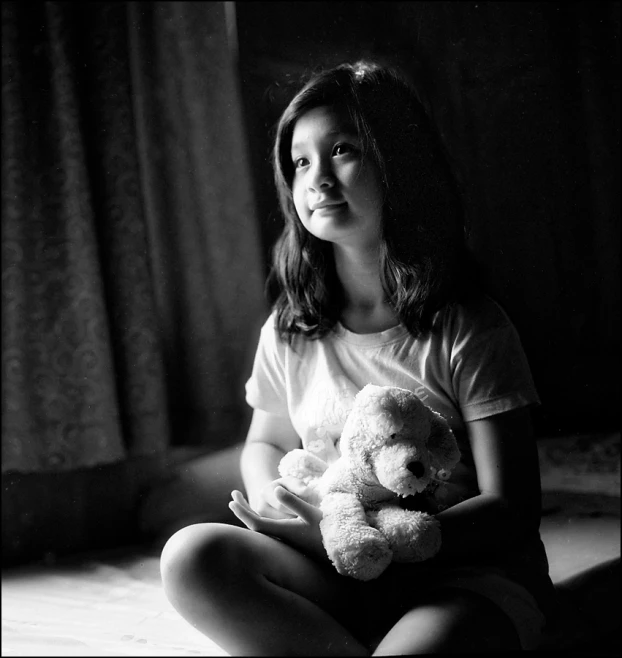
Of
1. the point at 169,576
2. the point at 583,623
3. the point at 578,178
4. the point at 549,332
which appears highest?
the point at 578,178

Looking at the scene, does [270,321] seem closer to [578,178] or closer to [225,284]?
[225,284]

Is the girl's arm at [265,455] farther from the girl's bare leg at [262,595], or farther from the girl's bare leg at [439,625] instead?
the girl's bare leg at [439,625]

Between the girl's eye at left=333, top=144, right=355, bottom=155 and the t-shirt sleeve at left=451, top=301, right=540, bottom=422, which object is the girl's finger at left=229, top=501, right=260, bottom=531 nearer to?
the t-shirt sleeve at left=451, top=301, right=540, bottom=422

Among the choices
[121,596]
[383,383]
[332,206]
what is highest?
[332,206]

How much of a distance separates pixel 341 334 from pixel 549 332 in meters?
0.19

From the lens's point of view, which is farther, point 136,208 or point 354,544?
point 136,208

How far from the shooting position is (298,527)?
0.53 metres

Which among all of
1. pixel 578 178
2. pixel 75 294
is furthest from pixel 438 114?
pixel 75 294

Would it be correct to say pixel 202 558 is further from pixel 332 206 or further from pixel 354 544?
pixel 332 206

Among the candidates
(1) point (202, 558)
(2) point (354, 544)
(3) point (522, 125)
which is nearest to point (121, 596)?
(1) point (202, 558)

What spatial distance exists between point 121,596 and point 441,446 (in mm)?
388

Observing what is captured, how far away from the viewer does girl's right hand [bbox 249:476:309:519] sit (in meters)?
0.55

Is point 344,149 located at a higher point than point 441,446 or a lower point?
higher

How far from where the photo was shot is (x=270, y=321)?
61 centimetres
